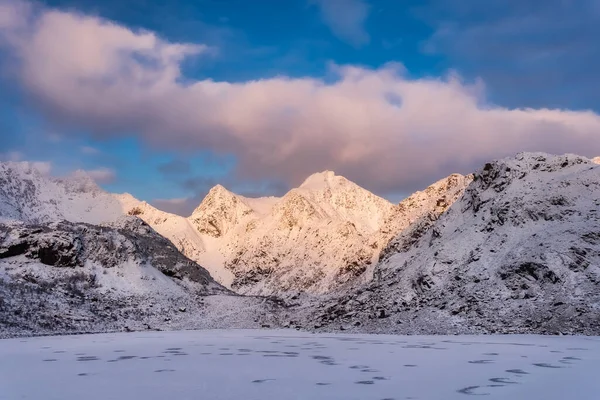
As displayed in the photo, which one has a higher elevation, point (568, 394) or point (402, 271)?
point (402, 271)

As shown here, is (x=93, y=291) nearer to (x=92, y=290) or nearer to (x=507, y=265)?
(x=92, y=290)

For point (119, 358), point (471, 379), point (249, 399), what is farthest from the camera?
point (119, 358)

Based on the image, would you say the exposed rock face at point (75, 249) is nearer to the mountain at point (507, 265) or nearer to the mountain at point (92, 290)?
the mountain at point (92, 290)

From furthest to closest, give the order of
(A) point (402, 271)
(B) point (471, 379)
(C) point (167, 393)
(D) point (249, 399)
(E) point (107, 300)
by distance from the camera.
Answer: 1. (E) point (107, 300)
2. (A) point (402, 271)
3. (B) point (471, 379)
4. (C) point (167, 393)
5. (D) point (249, 399)

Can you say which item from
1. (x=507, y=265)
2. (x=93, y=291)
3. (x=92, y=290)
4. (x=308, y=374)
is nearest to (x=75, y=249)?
(x=92, y=290)

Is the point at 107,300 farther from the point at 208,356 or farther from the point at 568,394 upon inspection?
the point at 568,394

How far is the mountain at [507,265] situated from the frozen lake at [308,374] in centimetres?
1631

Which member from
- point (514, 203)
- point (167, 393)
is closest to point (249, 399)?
point (167, 393)

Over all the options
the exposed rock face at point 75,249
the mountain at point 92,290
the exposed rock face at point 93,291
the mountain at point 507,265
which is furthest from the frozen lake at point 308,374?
the exposed rock face at point 75,249

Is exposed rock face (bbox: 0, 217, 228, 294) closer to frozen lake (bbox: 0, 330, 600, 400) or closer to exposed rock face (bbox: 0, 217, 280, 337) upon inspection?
exposed rock face (bbox: 0, 217, 280, 337)

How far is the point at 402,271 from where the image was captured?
68.7 m

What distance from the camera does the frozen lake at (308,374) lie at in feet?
53.9

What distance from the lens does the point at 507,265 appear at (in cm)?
5516

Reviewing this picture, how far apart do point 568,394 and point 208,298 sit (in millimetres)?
80918
